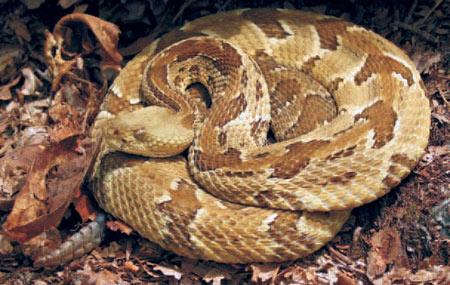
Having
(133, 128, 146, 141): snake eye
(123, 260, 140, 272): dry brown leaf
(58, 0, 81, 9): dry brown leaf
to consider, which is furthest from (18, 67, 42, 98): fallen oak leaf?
(123, 260, 140, 272): dry brown leaf

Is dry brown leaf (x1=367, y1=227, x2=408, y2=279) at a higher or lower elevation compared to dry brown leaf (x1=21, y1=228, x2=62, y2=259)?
higher

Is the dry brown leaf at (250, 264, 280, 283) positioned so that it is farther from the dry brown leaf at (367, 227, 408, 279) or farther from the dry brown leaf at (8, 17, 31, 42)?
the dry brown leaf at (8, 17, 31, 42)

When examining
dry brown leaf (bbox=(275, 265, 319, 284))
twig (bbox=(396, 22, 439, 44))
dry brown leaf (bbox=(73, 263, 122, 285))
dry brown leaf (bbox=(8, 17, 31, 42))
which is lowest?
dry brown leaf (bbox=(73, 263, 122, 285))

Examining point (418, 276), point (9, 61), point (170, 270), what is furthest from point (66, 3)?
point (418, 276)

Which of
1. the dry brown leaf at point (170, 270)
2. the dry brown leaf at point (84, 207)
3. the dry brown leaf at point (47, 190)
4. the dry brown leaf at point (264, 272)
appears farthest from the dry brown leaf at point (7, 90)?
the dry brown leaf at point (264, 272)

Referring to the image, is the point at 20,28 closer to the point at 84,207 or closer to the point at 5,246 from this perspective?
the point at 84,207
